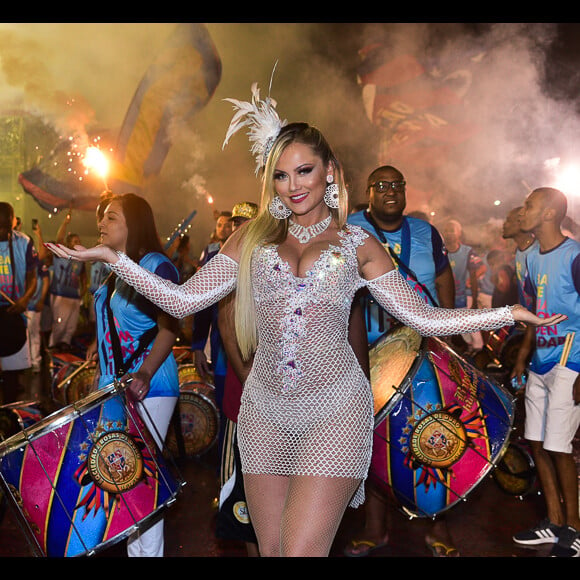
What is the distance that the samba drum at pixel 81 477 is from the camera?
2602 mm

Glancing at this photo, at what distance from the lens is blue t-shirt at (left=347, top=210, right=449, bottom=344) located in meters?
3.99

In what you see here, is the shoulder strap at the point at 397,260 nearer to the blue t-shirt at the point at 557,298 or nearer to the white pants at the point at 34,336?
the blue t-shirt at the point at 557,298

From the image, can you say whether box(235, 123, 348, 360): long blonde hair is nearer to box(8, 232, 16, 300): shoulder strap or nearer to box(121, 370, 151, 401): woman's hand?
box(121, 370, 151, 401): woman's hand

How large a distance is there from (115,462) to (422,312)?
4.28 feet

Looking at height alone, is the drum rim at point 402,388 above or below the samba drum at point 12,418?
above

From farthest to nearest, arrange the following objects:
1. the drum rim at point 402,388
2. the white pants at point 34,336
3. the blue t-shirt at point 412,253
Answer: the white pants at point 34,336 → the blue t-shirt at point 412,253 → the drum rim at point 402,388

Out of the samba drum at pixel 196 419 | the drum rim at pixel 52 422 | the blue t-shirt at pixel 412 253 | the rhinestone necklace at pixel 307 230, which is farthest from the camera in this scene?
the samba drum at pixel 196 419

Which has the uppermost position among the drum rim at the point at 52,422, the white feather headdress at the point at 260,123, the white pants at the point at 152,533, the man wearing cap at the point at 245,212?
the white feather headdress at the point at 260,123

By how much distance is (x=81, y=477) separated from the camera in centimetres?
264

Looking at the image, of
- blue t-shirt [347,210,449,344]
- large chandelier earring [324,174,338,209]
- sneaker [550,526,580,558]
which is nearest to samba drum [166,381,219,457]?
blue t-shirt [347,210,449,344]

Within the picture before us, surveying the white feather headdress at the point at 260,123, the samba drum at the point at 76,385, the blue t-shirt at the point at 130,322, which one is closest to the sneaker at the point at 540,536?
the blue t-shirt at the point at 130,322

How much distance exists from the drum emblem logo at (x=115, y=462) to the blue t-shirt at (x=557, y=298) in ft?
8.00

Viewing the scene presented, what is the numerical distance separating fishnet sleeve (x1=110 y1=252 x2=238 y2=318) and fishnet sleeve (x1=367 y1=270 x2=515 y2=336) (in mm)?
505
